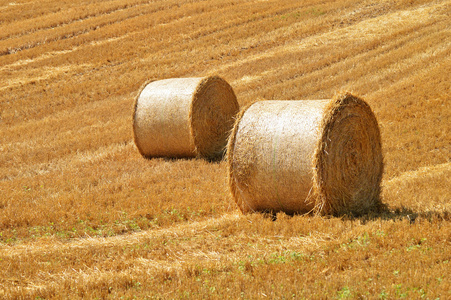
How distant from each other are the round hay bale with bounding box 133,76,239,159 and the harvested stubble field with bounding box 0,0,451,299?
1.59 ft

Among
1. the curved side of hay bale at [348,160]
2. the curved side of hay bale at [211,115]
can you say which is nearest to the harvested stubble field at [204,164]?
the curved side of hay bale at [348,160]

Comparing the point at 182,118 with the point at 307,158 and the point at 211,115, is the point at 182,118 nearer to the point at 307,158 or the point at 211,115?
the point at 211,115

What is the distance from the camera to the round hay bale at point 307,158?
7.82 m

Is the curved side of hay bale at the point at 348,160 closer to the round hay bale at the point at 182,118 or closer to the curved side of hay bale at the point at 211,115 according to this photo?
the curved side of hay bale at the point at 211,115

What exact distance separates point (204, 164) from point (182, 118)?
3.91 ft

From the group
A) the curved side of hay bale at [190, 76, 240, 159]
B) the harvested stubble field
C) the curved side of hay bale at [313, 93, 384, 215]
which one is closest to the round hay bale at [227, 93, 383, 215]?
the curved side of hay bale at [313, 93, 384, 215]

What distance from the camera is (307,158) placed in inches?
309

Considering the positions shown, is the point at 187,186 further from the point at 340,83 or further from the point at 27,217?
the point at 340,83

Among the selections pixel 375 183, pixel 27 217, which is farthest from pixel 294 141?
pixel 27 217

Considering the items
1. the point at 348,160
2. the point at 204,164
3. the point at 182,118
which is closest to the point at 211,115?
the point at 182,118

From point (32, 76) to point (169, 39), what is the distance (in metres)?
6.62

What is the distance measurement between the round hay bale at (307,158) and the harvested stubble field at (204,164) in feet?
1.17

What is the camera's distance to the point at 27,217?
351 inches

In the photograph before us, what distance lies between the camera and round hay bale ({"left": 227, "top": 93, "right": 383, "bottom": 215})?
7820mm
